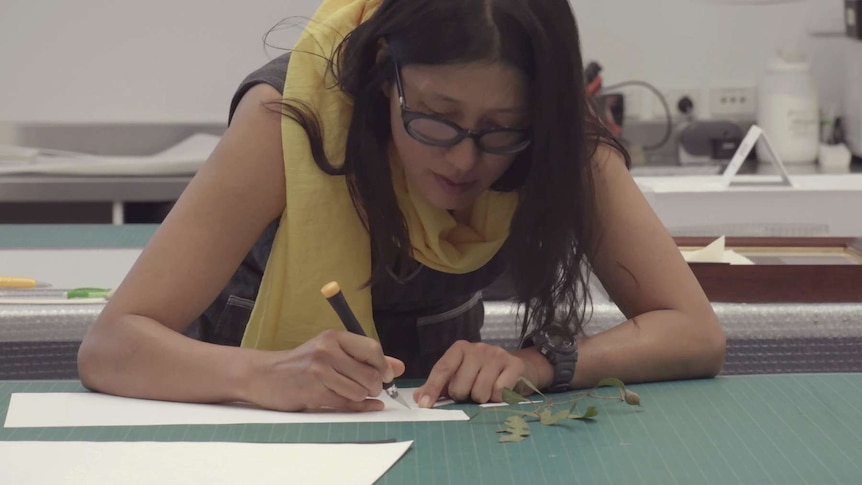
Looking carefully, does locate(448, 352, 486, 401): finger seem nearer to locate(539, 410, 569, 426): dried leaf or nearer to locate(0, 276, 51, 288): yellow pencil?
locate(539, 410, 569, 426): dried leaf

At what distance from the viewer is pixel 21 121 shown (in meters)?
3.50

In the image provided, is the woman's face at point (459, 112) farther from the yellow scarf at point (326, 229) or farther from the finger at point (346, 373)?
the finger at point (346, 373)

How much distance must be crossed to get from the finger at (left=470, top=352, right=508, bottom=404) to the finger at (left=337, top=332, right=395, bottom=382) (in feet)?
0.29

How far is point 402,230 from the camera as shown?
140 centimetres

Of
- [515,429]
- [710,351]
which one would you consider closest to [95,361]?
[515,429]

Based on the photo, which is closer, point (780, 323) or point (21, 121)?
point (780, 323)

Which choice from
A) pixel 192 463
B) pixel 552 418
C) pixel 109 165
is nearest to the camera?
pixel 192 463

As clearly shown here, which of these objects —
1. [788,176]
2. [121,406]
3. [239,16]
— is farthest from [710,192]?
[121,406]

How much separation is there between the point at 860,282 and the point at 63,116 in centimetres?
260

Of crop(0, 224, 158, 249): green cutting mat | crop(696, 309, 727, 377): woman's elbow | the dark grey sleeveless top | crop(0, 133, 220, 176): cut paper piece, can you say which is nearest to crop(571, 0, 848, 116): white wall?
crop(0, 133, 220, 176): cut paper piece

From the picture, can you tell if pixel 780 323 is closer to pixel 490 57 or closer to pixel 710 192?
pixel 490 57

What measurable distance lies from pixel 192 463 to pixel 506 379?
1.22 ft

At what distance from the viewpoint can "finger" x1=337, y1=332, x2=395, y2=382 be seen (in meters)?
1.18

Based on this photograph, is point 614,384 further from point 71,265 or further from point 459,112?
point 71,265
